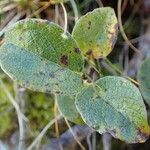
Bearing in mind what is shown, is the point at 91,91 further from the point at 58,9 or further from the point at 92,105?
the point at 58,9

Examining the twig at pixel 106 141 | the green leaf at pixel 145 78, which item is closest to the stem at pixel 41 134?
the twig at pixel 106 141

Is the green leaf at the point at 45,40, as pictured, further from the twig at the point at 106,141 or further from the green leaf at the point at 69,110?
the twig at the point at 106,141

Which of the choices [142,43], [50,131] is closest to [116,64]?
[142,43]

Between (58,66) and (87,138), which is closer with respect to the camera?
(58,66)

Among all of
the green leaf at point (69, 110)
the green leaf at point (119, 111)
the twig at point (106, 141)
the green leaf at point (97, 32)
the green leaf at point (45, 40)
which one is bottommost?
the twig at point (106, 141)

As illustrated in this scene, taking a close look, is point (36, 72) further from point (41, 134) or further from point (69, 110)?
point (41, 134)

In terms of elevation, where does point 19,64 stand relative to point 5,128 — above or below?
above
